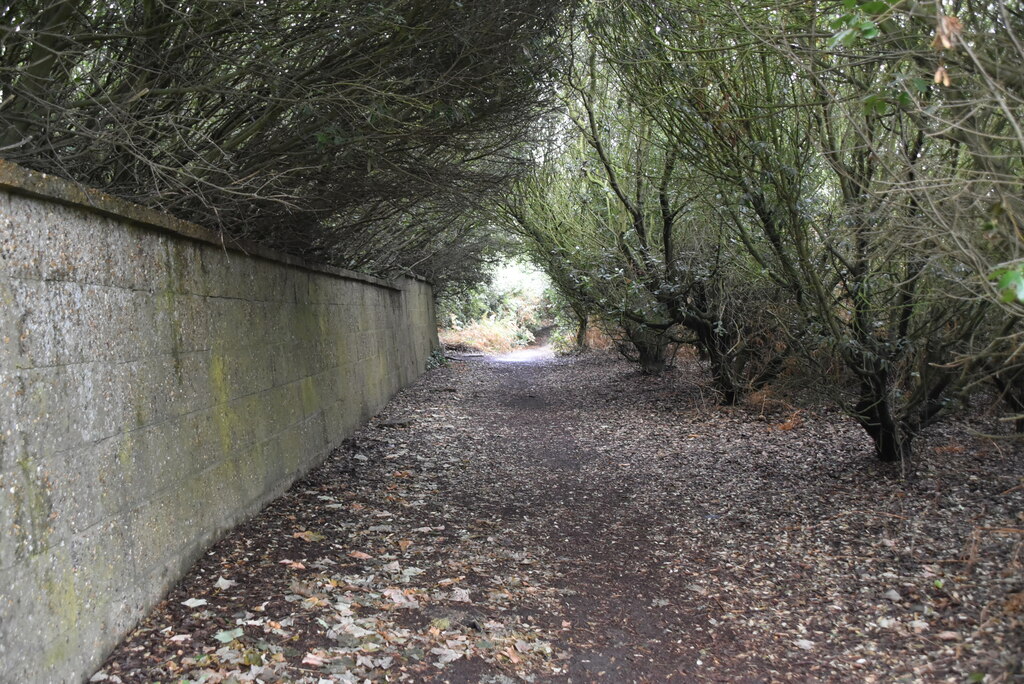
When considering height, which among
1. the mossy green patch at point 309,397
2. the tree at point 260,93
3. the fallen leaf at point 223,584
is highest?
the tree at point 260,93

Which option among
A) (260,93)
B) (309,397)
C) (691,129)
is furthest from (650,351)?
(260,93)

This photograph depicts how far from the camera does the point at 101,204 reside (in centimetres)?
330

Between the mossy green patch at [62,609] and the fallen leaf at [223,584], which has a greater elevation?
the mossy green patch at [62,609]

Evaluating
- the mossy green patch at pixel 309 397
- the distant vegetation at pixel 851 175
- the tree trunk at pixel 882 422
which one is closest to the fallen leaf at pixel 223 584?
the mossy green patch at pixel 309 397

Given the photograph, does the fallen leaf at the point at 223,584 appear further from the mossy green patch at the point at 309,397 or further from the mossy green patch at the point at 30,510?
the mossy green patch at the point at 309,397

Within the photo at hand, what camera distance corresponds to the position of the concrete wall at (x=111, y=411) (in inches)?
105

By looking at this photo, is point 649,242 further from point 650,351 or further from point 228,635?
point 228,635

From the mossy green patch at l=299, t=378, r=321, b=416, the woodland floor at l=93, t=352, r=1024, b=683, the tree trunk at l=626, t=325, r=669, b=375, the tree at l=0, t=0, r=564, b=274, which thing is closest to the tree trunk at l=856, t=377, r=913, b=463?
the woodland floor at l=93, t=352, r=1024, b=683

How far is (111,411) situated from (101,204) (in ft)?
3.02

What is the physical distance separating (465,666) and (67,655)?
1.64 meters

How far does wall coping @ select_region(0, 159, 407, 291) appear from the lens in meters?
2.71

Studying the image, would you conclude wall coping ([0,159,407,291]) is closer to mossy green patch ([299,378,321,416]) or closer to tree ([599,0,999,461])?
mossy green patch ([299,378,321,416])

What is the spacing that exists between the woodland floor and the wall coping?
187 cm

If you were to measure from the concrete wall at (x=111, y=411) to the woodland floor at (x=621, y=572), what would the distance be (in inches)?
11.5
